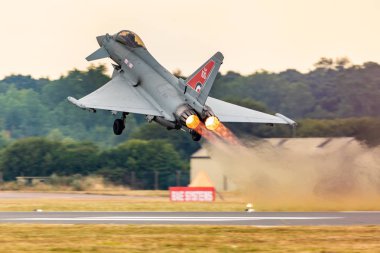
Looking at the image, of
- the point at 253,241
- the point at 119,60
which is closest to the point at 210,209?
the point at 119,60

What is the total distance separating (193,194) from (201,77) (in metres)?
17.6

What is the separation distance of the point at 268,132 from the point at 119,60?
16.1m

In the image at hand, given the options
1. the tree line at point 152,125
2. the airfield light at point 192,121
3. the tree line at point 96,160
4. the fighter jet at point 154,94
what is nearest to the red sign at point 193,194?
the tree line at point 152,125

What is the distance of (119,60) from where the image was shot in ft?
155

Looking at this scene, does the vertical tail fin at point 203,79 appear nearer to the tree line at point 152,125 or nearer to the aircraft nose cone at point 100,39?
the tree line at point 152,125

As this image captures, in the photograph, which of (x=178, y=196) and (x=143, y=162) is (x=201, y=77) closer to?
(x=178, y=196)

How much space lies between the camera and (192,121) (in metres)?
40.9

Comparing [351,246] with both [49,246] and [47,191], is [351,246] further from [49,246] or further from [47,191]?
[47,191]

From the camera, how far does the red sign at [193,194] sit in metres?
58.1

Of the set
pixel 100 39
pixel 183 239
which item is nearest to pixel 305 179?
pixel 100 39

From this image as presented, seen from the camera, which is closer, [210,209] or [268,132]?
[210,209]

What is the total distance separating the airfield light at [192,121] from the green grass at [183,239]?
20.9ft

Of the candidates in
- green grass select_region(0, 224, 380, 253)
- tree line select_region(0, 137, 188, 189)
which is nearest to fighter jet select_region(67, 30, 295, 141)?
green grass select_region(0, 224, 380, 253)

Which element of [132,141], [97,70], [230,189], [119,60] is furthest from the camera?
[97,70]
